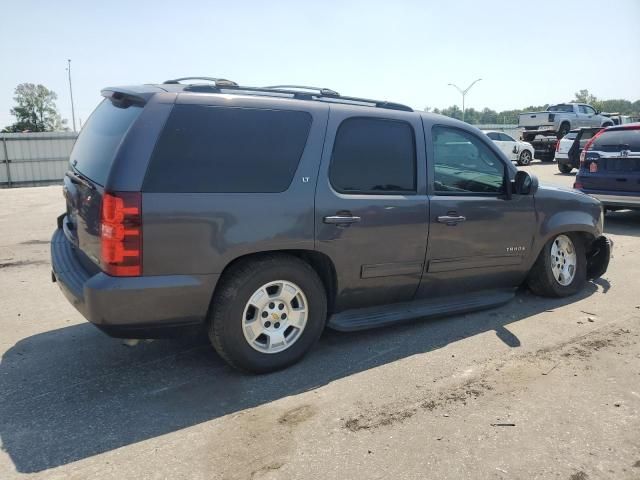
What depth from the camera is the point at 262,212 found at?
3.48 m

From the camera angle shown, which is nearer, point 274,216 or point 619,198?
point 274,216

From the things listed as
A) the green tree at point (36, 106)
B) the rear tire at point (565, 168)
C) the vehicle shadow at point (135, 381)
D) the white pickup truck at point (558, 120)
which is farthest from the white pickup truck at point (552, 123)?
the green tree at point (36, 106)

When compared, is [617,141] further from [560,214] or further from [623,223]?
[560,214]

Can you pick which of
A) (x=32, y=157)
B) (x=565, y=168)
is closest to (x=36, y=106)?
(x=32, y=157)

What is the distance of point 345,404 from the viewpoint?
130 inches

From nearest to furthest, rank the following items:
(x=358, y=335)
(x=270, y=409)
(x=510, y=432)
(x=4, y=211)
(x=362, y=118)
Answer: (x=510, y=432), (x=270, y=409), (x=362, y=118), (x=358, y=335), (x=4, y=211)

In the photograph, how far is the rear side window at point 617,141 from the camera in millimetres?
9266

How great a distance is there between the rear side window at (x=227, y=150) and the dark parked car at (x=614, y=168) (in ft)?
25.0

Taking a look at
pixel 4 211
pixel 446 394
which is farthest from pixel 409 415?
pixel 4 211

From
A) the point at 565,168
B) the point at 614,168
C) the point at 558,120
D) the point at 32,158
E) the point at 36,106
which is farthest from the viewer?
the point at 36,106

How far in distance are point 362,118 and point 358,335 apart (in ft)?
5.70

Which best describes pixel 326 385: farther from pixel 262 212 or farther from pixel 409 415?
pixel 262 212

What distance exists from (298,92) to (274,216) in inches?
41.3

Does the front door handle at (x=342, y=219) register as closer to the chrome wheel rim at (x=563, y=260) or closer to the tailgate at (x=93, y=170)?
the tailgate at (x=93, y=170)
